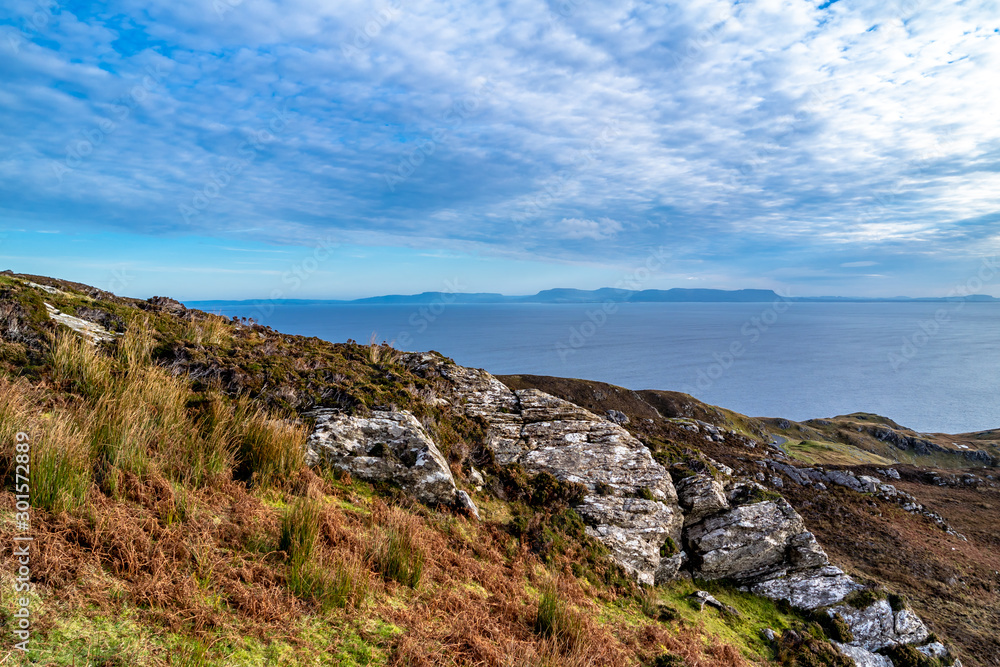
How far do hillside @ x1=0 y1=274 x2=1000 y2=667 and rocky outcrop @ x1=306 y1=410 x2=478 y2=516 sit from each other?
0.05m

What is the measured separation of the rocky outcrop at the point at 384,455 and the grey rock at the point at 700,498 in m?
5.82

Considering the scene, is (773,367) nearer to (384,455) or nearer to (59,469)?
(384,455)

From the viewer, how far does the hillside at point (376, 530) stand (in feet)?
14.1

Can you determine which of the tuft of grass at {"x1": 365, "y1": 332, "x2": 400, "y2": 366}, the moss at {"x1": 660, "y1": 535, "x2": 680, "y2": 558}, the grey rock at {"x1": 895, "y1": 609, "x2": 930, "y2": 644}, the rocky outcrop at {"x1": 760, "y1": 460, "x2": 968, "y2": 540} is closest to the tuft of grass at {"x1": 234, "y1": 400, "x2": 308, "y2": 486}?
the tuft of grass at {"x1": 365, "y1": 332, "x2": 400, "y2": 366}

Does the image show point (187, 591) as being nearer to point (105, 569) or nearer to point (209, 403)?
point (105, 569)

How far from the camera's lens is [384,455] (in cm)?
886

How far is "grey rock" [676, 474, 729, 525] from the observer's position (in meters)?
10.8

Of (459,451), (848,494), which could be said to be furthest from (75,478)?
(848,494)

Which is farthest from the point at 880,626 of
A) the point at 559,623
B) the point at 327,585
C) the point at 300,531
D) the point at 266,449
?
the point at 266,449

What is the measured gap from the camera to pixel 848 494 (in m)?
20.8

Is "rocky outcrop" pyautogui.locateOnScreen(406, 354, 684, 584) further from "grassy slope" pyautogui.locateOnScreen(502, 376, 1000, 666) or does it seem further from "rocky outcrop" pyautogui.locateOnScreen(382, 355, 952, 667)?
"grassy slope" pyautogui.locateOnScreen(502, 376, 1000, 666)

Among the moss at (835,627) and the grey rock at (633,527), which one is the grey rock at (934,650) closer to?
the moss at (835,627)

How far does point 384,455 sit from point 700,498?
8025 mm

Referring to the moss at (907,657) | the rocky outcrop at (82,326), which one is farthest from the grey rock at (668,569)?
the rocky outcrop at (82,326)
